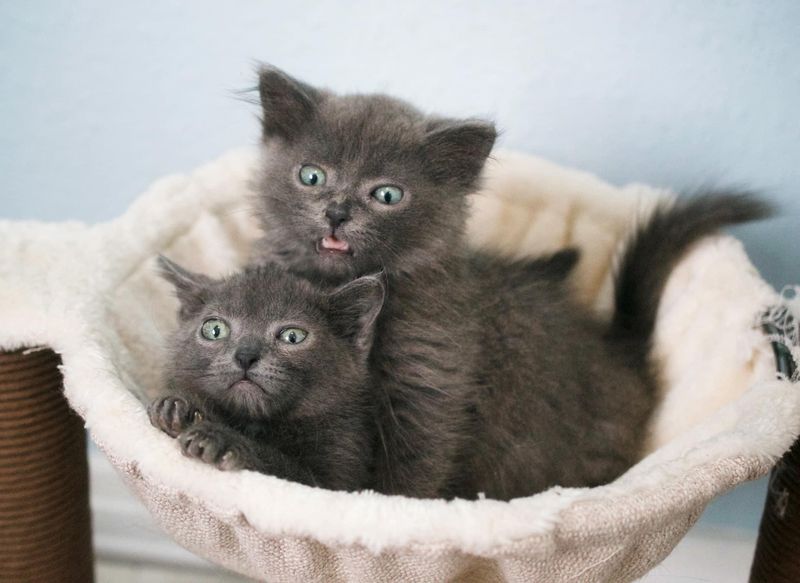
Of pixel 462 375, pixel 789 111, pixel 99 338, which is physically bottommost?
pixel 99 338

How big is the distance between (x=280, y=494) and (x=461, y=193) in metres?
0.62

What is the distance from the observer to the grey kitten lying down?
1.12 meters

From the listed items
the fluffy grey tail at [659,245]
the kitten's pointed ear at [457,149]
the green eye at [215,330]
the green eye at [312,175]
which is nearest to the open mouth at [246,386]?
the green eye at [215,330]

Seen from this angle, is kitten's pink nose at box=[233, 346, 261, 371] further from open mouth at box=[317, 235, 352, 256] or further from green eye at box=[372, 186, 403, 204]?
green eye at box=[372, 186, 403, 204]

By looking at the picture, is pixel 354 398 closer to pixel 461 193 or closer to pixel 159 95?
pixel 461 193

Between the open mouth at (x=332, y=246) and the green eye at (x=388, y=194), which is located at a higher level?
the green eye at (x=388, y=194)

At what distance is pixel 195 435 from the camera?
95 centimetres

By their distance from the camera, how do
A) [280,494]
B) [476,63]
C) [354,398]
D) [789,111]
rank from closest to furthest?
[280,494] < [354,398] < [789,111] < [476,63]

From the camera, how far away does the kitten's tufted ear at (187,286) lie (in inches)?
48.1

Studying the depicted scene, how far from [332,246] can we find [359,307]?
10cm

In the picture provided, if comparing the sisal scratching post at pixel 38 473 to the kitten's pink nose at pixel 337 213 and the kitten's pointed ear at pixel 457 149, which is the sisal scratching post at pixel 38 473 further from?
the kitten's pointed ear at pixel 457 149

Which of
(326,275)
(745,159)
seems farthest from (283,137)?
(745,159)

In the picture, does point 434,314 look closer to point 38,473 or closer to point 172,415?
point 172,415

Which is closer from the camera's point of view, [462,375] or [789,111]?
[462,375]
